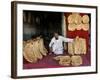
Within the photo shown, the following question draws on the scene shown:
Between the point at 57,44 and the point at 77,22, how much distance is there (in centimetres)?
25

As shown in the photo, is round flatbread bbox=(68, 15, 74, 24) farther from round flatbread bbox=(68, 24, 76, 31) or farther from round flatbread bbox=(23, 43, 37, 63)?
round flatbread bbox=(23, 43, 37, 63)

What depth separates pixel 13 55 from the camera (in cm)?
177

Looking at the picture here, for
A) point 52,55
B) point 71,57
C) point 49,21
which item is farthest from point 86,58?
point 49,21

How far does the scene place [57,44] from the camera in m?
1.92

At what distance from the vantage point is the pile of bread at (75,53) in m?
1.95

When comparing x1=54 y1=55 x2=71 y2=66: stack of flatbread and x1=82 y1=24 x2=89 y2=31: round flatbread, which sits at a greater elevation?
x1=82 y1=24 x2=89 y2=31: round flatbread

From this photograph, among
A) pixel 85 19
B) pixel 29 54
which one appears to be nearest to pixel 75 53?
pixel 85 19

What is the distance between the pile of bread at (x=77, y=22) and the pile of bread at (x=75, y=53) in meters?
0.09

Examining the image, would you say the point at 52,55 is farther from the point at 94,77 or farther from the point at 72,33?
the point at 94,77

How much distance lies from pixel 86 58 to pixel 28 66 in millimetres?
507

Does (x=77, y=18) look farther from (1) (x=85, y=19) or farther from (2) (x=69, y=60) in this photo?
(2) (x=69, y=60)

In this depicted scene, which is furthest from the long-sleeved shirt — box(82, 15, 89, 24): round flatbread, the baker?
box(82, 15, 89, 24): round flatbread

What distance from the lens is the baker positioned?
190 centimetres

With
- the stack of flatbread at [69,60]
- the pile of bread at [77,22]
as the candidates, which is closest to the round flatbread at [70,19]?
the pile of bread at [77,22]
